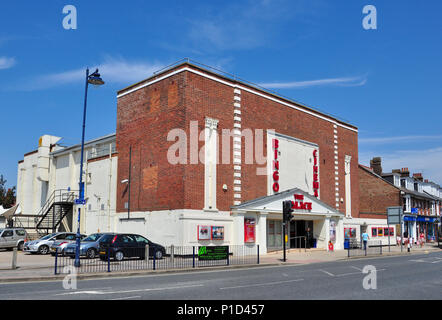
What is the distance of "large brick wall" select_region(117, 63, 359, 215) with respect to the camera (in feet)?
87.2

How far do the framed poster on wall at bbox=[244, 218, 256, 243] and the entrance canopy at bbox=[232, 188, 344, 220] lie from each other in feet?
2.65

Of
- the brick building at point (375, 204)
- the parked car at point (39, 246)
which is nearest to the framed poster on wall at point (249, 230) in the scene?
the parked car at point (39, 246)

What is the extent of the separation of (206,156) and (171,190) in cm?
312

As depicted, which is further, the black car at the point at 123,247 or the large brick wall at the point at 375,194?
the large brick wall at the point at 375,194

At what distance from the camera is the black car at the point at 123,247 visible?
20.7 m

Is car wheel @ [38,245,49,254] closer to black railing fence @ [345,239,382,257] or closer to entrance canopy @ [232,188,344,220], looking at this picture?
entrance canopy @ [232,188,344,220]

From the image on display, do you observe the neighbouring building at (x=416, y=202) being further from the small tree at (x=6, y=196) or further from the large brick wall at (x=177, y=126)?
the small tree at (x=6, y=196)

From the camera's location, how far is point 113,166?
1271 inches

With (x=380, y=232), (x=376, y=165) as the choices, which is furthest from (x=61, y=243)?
(x=376, y=165)

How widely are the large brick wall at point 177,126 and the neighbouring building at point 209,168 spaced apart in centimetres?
7

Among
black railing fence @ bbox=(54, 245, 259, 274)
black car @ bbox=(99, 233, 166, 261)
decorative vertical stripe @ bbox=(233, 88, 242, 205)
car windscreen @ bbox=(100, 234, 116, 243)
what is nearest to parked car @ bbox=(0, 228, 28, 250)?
black railing fence @ bbox=(54, 245, 259, 274)
